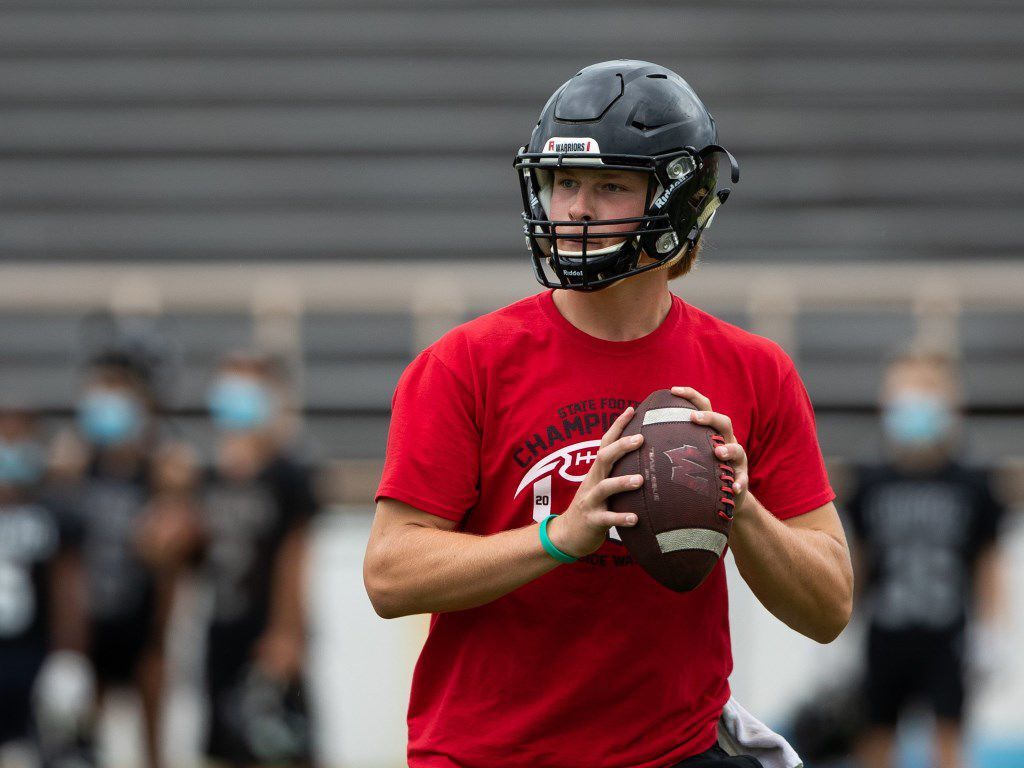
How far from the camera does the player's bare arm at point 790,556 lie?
297 cm

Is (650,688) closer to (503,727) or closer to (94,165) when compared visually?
(503,727)

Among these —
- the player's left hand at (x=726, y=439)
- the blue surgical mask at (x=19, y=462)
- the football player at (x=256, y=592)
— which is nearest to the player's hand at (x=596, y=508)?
the player's left hand at (x=726, y=439)

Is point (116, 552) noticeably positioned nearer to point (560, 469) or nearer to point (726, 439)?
point (560, 469)

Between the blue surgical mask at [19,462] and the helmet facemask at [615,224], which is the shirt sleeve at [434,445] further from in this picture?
the blue surgical mask at [19,462]

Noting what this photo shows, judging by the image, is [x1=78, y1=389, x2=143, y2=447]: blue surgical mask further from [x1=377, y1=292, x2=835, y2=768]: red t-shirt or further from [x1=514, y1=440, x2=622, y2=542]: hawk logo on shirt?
[x1=514, y1=440, x2=622, y2=542]: hawk logo on shirt

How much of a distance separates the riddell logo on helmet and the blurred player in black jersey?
505cm

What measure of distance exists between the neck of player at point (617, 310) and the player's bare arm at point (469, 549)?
328mm

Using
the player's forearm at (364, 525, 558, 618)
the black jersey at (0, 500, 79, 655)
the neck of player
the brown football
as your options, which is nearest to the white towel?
the brown football

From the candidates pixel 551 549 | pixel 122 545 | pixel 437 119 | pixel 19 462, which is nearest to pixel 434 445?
pixel 551 549

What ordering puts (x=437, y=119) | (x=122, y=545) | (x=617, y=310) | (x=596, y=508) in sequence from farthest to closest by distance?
(x=437, y=119) → (x=122, y=545) → (x=617, y=310) → (x=596, y=508)

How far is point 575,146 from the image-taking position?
10.3 ft

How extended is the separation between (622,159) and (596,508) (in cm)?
68

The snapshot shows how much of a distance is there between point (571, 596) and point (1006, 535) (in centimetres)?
556

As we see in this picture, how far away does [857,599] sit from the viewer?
26.6 feet
